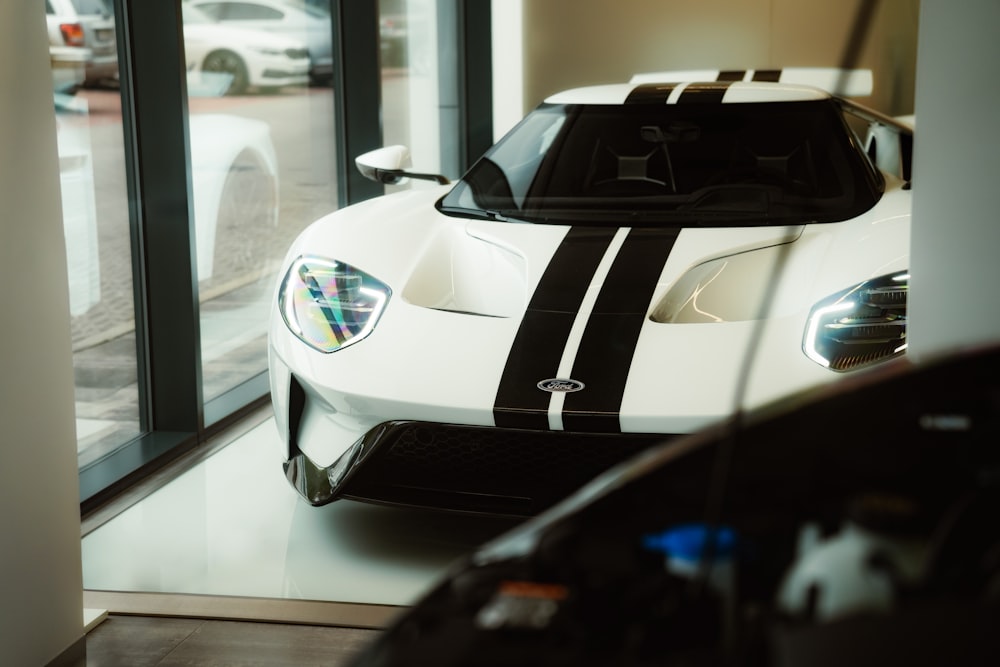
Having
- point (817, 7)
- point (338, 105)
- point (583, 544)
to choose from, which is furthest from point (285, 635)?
point (817, 7)

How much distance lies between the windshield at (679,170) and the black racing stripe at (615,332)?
18 centimetres

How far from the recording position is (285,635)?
1.99 metres

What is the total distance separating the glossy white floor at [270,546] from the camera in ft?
7.25

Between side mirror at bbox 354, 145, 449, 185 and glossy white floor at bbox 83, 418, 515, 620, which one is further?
side mirror at bbox 354, 145, 449, 185

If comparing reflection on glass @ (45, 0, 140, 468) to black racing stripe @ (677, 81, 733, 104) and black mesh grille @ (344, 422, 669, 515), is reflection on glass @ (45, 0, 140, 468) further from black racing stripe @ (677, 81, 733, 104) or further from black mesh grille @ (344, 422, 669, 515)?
black racing stripe @ (677, 81, 733, 104)

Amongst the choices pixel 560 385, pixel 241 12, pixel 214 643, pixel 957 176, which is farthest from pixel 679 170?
pixel 241 12

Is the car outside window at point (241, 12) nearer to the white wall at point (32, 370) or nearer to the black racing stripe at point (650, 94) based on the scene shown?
the black racing stripe at point (650, 94)

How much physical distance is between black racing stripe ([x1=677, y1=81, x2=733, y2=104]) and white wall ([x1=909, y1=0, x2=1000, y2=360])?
58.0 inches

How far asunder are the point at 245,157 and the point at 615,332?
79.3 inches

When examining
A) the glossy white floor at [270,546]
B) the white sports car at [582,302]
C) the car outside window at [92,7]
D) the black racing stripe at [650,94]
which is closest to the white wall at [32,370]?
the glossy white floor at [270,546]

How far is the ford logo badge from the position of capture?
2125 millimetres

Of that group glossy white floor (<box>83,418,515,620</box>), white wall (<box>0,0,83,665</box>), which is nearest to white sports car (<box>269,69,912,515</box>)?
glossy white floor (<box>83,418,515,620</box>)

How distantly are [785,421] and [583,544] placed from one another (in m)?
0.15

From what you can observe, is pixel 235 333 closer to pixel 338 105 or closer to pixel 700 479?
pixel 338 105
